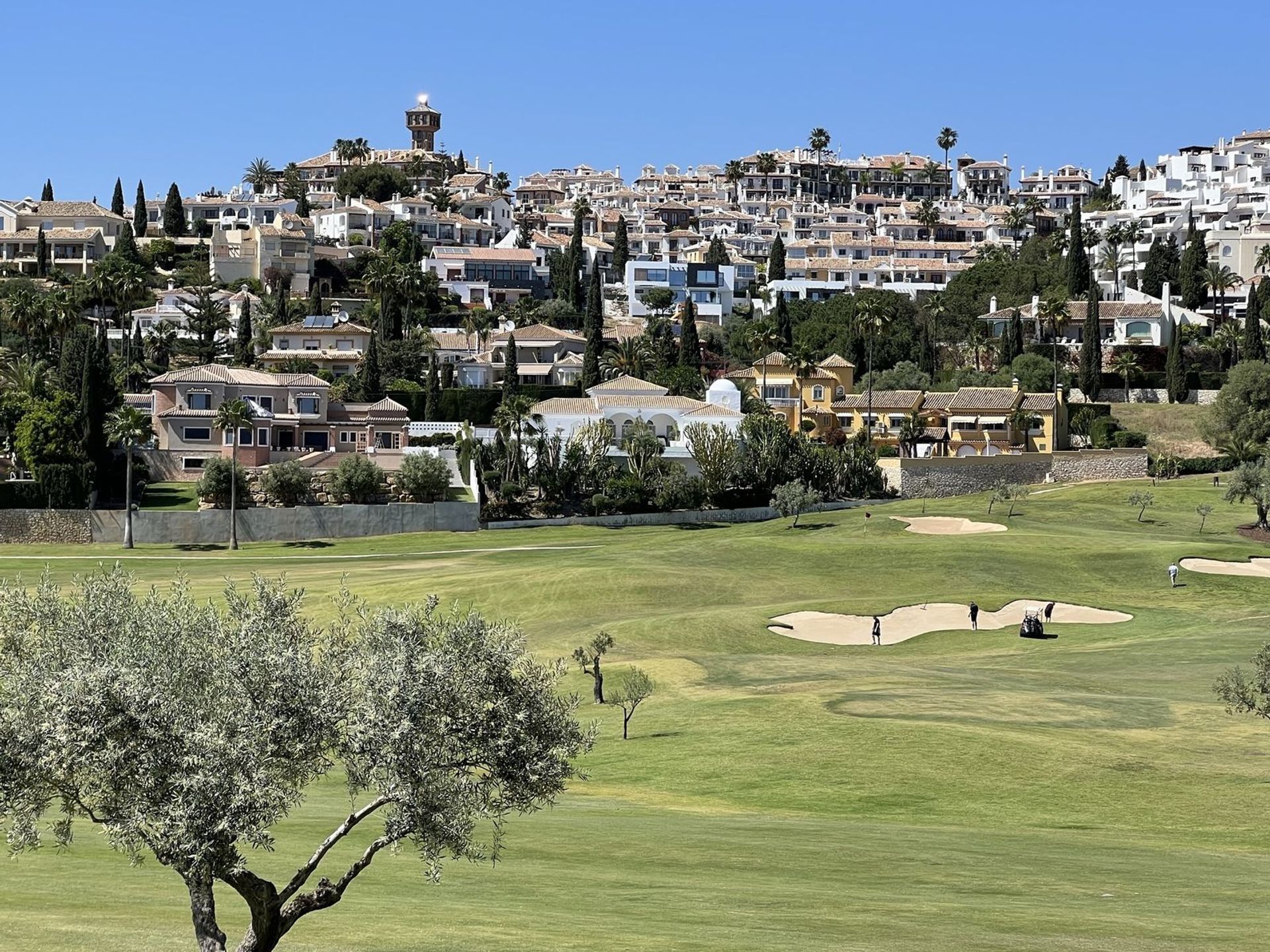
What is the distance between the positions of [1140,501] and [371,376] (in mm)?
61735

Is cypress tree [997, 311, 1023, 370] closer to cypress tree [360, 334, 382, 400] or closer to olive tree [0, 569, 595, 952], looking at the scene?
cypress tree [360, 334, 382, 400]

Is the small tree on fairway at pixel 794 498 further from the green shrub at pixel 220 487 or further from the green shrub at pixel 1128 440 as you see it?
the green shrub at pixel 1128 440

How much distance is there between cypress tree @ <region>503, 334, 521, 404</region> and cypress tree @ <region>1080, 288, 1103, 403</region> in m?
48.2

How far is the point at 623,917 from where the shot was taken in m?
25.8

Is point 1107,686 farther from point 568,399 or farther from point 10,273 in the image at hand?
point 10,273

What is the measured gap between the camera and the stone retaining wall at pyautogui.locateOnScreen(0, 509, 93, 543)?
333ft

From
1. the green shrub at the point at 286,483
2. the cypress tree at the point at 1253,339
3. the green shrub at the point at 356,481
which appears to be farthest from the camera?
the cypress tree at the point at 1253,339

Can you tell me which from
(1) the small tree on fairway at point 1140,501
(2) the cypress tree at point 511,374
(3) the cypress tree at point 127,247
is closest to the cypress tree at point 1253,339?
(1) the small tree on fairway at point 1140,501

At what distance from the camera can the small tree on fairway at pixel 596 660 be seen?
5406cm

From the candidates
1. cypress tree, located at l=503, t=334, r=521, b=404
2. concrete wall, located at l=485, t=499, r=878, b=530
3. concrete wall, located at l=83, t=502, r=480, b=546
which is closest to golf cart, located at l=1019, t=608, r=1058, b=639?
concrete wall, located at l=485, t=499, r=878, b=530

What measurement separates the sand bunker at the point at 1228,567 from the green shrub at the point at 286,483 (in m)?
54.8

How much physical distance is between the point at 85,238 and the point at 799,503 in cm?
11716

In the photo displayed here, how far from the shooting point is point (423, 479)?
10962 cm

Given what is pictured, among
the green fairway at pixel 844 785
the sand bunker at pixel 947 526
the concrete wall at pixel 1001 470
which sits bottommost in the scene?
the green fairway at pixel 844 785
